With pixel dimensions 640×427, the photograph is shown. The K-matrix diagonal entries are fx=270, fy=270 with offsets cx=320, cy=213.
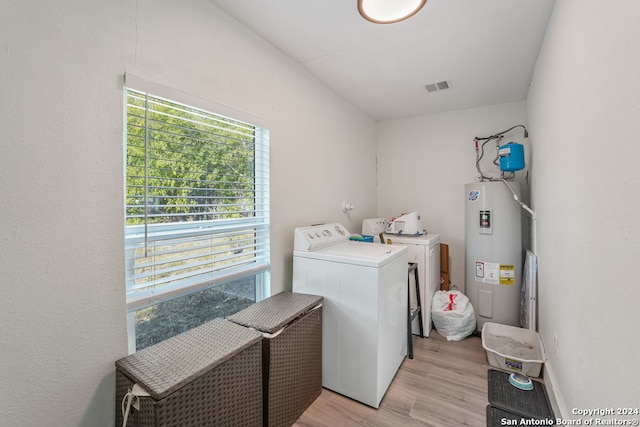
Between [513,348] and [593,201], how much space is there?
1775mm

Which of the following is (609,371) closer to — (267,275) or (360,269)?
(360,269)

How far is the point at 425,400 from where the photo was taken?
1.78 m

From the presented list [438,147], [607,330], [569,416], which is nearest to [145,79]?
[607,330]

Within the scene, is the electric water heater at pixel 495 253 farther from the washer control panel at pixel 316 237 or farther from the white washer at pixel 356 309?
the washer control panel at pixel 316 237

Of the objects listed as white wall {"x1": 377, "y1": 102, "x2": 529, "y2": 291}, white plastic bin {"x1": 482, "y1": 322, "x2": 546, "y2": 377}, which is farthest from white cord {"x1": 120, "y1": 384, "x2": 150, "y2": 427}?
white wall {"x1": 377, "y1": 102, "x2": 529, "y2": 291}

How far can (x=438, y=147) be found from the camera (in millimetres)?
3330

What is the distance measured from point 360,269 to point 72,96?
1.62 meters

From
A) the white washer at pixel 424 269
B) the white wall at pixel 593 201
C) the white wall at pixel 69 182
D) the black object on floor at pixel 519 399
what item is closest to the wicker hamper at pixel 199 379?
the white wall at pixel 69 182

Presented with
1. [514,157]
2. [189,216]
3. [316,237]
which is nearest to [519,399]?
[316,237]

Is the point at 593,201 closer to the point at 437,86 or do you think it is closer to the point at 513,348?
the point at 513,348

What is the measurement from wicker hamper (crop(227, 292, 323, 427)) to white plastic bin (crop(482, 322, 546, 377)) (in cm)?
141

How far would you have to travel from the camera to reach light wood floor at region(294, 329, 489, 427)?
1616mm

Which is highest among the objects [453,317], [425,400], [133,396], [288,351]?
[133,396]

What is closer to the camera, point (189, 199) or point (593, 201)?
point (593, 201)
